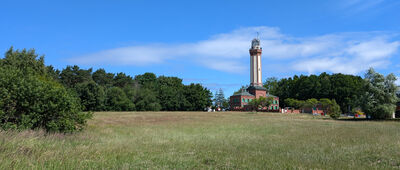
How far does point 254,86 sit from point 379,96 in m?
65.7

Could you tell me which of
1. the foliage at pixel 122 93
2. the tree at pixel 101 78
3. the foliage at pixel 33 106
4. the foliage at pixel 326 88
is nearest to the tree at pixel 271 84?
the foliage at pixel 326 88

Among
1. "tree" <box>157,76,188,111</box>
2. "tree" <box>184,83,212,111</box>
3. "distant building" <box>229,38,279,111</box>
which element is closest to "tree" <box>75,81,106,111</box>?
"tree" <box>157,76,188,111</box>

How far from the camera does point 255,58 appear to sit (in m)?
114

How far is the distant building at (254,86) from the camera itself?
106 m

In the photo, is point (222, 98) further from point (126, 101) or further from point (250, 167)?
point (250, 167)

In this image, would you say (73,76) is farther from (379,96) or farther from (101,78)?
(379,96)

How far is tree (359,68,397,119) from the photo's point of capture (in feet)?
148

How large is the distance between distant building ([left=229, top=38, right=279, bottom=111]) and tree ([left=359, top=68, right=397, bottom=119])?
58212 mm

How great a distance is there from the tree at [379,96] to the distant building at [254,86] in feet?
191

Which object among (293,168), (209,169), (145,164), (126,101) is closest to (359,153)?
(293,168)

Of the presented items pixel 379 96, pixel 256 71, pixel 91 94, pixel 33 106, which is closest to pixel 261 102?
pixel 256 71

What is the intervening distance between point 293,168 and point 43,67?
46.7 m

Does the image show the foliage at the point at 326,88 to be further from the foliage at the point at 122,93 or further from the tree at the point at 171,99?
the tree at the point at 171,99

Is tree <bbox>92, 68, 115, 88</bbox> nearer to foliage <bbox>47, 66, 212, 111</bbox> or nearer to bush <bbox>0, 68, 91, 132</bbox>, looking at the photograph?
foliage <bbox>47, 66, 212, 111</bbox>
